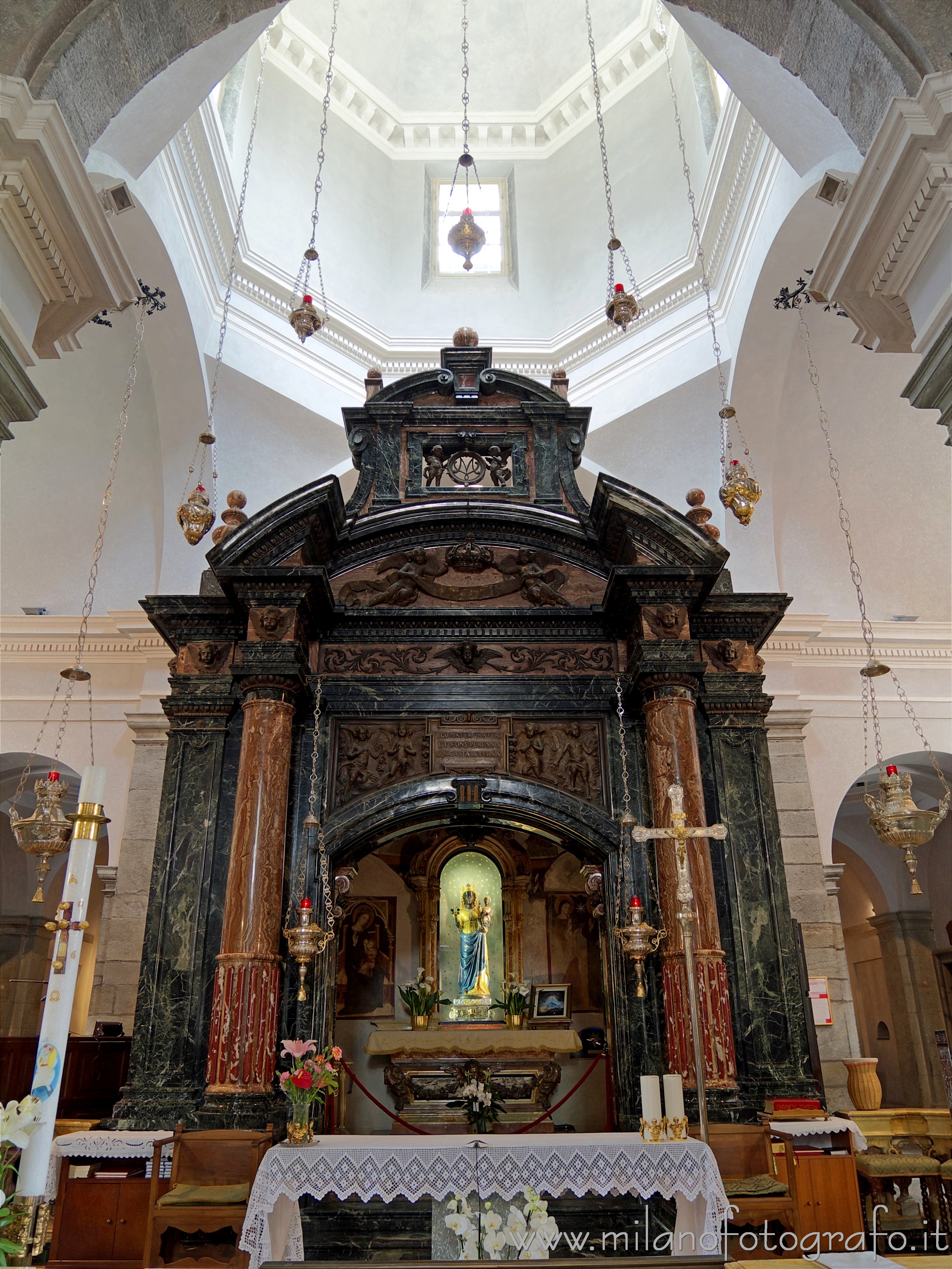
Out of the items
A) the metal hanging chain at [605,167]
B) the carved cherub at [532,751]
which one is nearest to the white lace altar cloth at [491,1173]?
the carved cherub at [532,751]

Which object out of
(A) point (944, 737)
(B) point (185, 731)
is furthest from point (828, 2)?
(A) point (944, 737)

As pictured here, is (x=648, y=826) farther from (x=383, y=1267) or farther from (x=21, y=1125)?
(x=21, y=1125)

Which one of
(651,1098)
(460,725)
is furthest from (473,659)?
(651,1098)

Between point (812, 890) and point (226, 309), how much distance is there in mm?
9724

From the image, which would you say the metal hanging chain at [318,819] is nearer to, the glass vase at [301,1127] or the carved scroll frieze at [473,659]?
the carved scroll frieze at [473,659]

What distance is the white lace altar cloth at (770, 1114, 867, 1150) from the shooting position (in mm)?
7441

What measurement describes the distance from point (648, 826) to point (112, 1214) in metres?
5.05

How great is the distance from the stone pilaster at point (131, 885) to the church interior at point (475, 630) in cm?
5

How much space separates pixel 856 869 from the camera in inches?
707

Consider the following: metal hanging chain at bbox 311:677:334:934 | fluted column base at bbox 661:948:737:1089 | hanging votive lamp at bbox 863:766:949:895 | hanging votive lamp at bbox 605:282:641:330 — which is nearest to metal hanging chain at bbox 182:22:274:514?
metal hanging chain at bbox 311:677:334:934

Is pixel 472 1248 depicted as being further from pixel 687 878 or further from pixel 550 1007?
pixel 550 1007

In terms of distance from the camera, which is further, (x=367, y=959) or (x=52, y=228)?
(x=367, y=959)

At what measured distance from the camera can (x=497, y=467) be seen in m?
10.1

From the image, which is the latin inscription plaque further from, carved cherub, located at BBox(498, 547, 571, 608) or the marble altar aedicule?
carved cherub, located at BBox(498, 547, 571, 608)
